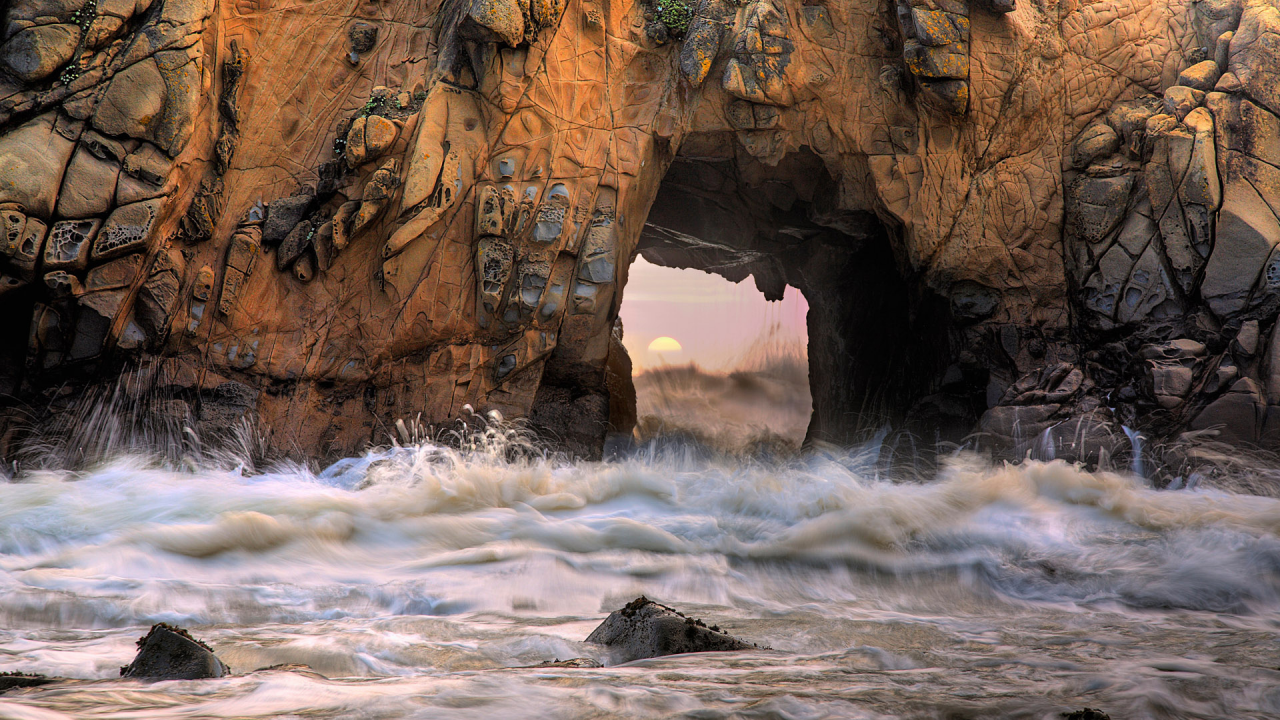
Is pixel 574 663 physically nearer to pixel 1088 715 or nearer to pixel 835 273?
pixel 1088 715

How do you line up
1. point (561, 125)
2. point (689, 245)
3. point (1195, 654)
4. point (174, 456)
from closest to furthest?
1. point (1195, 654)
2. point (174, 456)
3. point (561, 125)
4. point (689, 245)

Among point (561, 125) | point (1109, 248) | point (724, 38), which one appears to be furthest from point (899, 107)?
point (561, 125)

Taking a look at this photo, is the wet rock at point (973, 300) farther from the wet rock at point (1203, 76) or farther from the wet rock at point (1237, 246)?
the wet rock at point (1203, 76)

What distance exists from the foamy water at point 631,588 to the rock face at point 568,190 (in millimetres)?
1041

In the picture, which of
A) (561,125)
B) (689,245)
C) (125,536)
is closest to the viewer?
(125,536)

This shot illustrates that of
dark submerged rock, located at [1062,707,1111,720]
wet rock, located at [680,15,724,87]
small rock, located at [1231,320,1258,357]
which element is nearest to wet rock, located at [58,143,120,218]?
wet rock, located at [680,15,724,87]

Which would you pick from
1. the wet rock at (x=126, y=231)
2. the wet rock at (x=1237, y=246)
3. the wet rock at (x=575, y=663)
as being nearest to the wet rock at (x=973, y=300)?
the wet rock at (x=1237, y=246)

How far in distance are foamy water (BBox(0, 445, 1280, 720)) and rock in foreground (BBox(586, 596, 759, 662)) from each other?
126mm

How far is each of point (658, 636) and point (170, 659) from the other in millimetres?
1571

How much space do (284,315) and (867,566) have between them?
563 centimetres

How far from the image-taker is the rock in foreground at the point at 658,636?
3.01 metres

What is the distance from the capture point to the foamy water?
246 centimetres

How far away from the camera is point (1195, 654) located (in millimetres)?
3238

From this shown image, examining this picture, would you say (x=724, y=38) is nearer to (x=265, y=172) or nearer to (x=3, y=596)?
(x=265, y=172)
